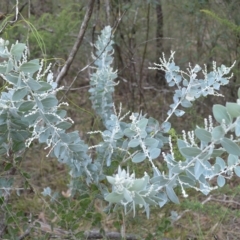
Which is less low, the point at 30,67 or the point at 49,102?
the point at 30,67

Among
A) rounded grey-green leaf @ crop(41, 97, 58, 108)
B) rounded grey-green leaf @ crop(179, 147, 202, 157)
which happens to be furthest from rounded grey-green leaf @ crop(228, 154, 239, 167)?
rounded grey-green leaf @ crop(41, 97, 58, 108)

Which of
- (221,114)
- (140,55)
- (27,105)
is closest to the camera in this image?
(221,114)

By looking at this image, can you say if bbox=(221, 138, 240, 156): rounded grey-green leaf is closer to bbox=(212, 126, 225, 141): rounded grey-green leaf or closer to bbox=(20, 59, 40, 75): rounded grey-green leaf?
bbox=(212, 126, 225, 141): rounded grey-green leaf

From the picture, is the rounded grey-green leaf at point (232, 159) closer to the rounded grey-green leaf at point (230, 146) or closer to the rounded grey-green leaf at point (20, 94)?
the rounded grey-green leaf at point (230, 146)

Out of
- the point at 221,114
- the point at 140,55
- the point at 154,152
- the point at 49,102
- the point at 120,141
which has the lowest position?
the point at 140,55

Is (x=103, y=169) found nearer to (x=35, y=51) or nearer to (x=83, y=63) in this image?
(x=35, y=51)

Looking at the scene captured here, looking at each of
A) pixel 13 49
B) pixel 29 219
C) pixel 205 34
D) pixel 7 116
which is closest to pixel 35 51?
pixel 205 34

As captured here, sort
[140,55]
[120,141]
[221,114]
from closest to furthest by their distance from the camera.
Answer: [221,114] < [120,141] < [140,55]

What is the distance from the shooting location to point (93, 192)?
1519 mm

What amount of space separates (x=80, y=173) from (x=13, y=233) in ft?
1.13

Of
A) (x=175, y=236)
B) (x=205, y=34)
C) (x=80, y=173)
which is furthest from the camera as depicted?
(x=205, y=34)

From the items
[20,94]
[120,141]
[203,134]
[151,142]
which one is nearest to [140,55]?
[120,141]

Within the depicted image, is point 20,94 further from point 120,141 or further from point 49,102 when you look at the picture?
point 120,141

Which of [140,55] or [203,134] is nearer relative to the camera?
[203,134]
